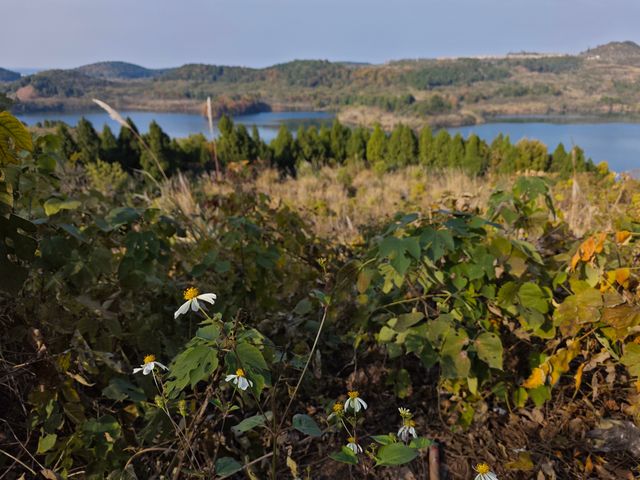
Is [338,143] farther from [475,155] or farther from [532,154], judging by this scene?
[532,154]

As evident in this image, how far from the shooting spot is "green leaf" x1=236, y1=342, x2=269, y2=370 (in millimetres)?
621

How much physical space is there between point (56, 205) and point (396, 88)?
84.1 meters

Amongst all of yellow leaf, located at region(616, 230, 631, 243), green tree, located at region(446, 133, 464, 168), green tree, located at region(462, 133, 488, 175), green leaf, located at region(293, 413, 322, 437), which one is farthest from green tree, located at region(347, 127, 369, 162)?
green leaf, located at region(293, 413, 322, 437)

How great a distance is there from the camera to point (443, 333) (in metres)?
1.16

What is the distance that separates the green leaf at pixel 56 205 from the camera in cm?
115

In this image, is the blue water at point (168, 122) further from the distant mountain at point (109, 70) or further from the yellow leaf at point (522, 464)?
the distant mountain at point (109, 70)

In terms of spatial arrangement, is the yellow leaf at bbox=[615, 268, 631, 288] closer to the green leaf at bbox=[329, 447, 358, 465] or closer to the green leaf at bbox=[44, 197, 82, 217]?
the green leaf at bbox=[329, 447, 358, 465]

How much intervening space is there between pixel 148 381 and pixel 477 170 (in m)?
9.60

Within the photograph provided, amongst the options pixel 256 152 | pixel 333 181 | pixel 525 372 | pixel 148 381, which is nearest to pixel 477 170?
pixel 333 181

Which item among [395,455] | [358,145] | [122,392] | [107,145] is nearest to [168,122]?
[107,145]

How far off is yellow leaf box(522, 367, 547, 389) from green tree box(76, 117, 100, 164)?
11080 millimetres

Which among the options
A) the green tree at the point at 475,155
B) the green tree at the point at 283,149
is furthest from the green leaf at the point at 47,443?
the green tree at the point at 283,149

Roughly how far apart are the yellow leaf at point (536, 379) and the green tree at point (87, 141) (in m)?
11.1

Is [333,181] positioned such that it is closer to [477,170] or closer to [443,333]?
[477,170]
